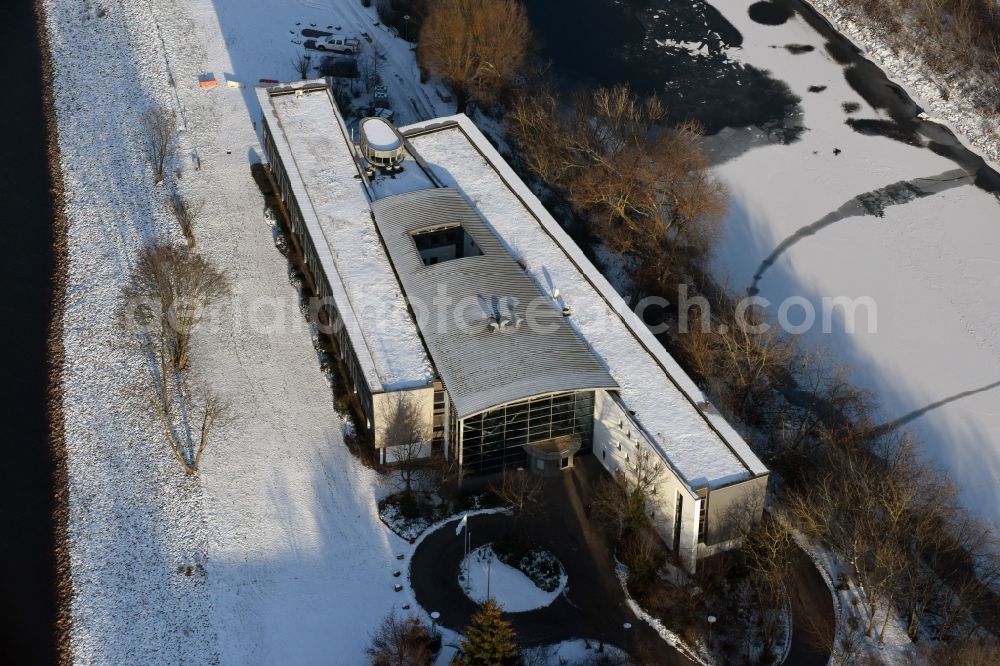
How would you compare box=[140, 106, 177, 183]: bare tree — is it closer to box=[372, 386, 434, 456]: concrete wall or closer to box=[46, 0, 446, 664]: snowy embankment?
box=[46, 0, 446, 664]: snowy embankment

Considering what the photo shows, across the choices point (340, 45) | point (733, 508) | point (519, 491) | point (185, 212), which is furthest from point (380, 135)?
point (733, 508)

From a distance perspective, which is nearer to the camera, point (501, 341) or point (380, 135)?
point (501, 341)

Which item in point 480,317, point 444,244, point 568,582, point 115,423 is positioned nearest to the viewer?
point 568,582

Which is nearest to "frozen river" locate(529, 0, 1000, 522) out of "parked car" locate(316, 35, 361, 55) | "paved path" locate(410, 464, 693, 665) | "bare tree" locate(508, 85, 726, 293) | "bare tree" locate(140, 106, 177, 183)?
"bare tree" locate(508, 85, 726, 293)

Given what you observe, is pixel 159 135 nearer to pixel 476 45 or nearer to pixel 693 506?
pixel 476 45

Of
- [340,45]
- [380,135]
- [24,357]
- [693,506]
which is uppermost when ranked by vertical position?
[693,506]

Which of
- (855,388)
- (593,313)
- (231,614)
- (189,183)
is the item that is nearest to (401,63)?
(189,183)
